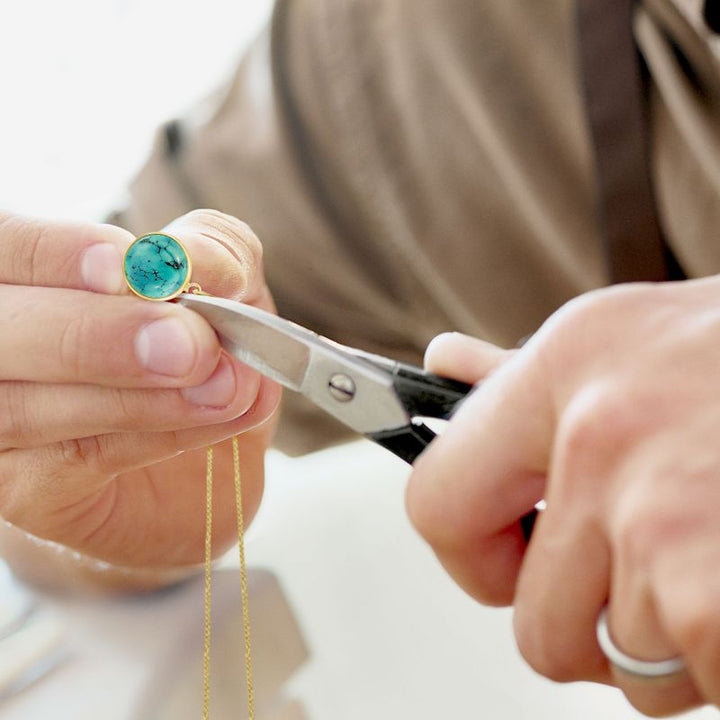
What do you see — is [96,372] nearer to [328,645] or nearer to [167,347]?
[167,347]

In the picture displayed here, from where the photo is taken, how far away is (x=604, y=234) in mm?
606

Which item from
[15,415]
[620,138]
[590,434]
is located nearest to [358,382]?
[590,434]

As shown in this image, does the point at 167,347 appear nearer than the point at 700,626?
No

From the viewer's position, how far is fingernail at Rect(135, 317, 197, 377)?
360mm

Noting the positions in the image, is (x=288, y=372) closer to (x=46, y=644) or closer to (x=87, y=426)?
→ (x=87, y=426)

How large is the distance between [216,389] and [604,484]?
0.20 meters

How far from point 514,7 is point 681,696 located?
533 millimetres

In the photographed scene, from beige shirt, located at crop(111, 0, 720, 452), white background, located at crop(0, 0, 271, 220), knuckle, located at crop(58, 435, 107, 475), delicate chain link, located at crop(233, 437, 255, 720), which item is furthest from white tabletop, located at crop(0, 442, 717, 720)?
white background, located at crop(0, 0, 271, 220)

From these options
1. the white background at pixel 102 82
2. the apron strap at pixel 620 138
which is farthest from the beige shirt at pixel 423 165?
the white background at pixel 102 82

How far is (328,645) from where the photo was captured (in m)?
0.51

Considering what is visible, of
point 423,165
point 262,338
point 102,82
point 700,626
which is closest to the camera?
point 700,626

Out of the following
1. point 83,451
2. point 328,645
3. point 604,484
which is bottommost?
point 328,645

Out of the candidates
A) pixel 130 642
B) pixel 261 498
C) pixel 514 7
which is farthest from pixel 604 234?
pixel 130 642

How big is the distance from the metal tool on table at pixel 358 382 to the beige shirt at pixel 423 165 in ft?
1.14
